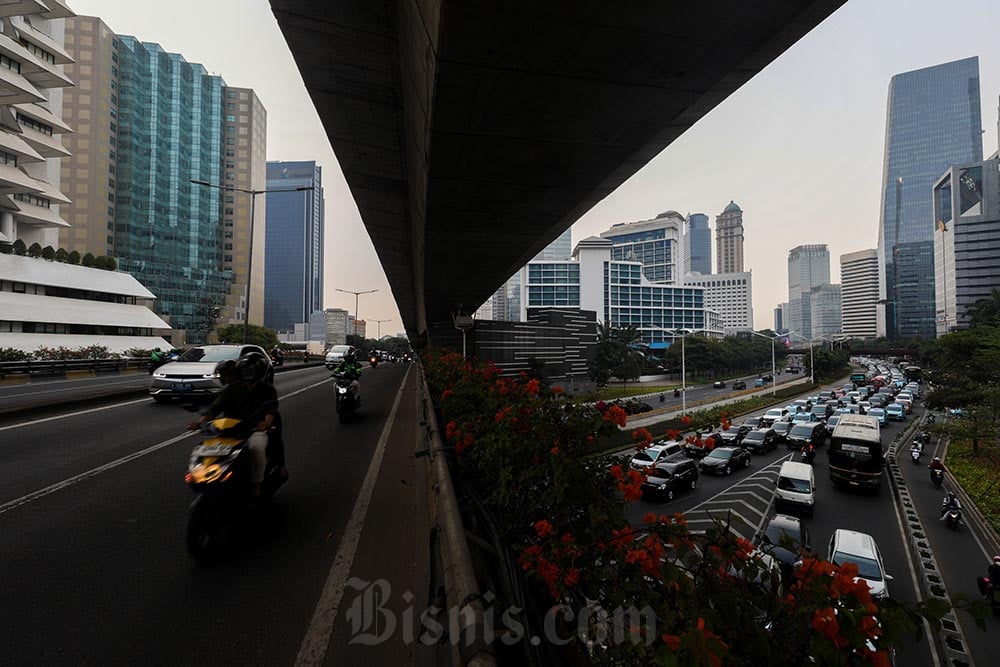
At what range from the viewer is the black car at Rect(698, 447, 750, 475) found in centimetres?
2162

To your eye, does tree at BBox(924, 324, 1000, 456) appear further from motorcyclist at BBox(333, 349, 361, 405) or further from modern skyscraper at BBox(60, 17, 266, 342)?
modern skyscraper at BBox(60, 17, 266, 342)

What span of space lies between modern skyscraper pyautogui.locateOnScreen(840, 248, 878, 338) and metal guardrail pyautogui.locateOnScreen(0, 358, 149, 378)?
227 metres

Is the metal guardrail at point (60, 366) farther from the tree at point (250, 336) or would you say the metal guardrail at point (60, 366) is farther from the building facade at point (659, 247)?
the building facade at point (659, 247)

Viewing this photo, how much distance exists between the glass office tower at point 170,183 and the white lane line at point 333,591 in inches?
3605

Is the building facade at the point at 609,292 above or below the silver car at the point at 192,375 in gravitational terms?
above

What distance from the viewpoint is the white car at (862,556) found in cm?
982

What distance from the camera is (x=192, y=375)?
33.5 feet

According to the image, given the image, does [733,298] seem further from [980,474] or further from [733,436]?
[980,474]

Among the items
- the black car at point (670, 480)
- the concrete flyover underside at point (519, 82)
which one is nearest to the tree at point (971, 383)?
the black car at point (670, 480)

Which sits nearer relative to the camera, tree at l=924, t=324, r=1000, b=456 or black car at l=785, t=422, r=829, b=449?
tree at l=924, t=324, r=1000, b=456

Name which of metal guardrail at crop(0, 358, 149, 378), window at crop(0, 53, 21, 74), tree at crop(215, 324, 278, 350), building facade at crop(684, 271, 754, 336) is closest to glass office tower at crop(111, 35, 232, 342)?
tree at crop(215, 324, 278, 350)

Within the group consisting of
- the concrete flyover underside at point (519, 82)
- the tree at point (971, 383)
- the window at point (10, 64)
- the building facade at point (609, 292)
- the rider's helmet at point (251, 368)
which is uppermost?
the window at point (10, 64)

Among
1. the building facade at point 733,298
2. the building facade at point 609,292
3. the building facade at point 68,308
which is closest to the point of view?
the building facade at point 68,308

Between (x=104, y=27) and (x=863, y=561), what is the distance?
385ft
